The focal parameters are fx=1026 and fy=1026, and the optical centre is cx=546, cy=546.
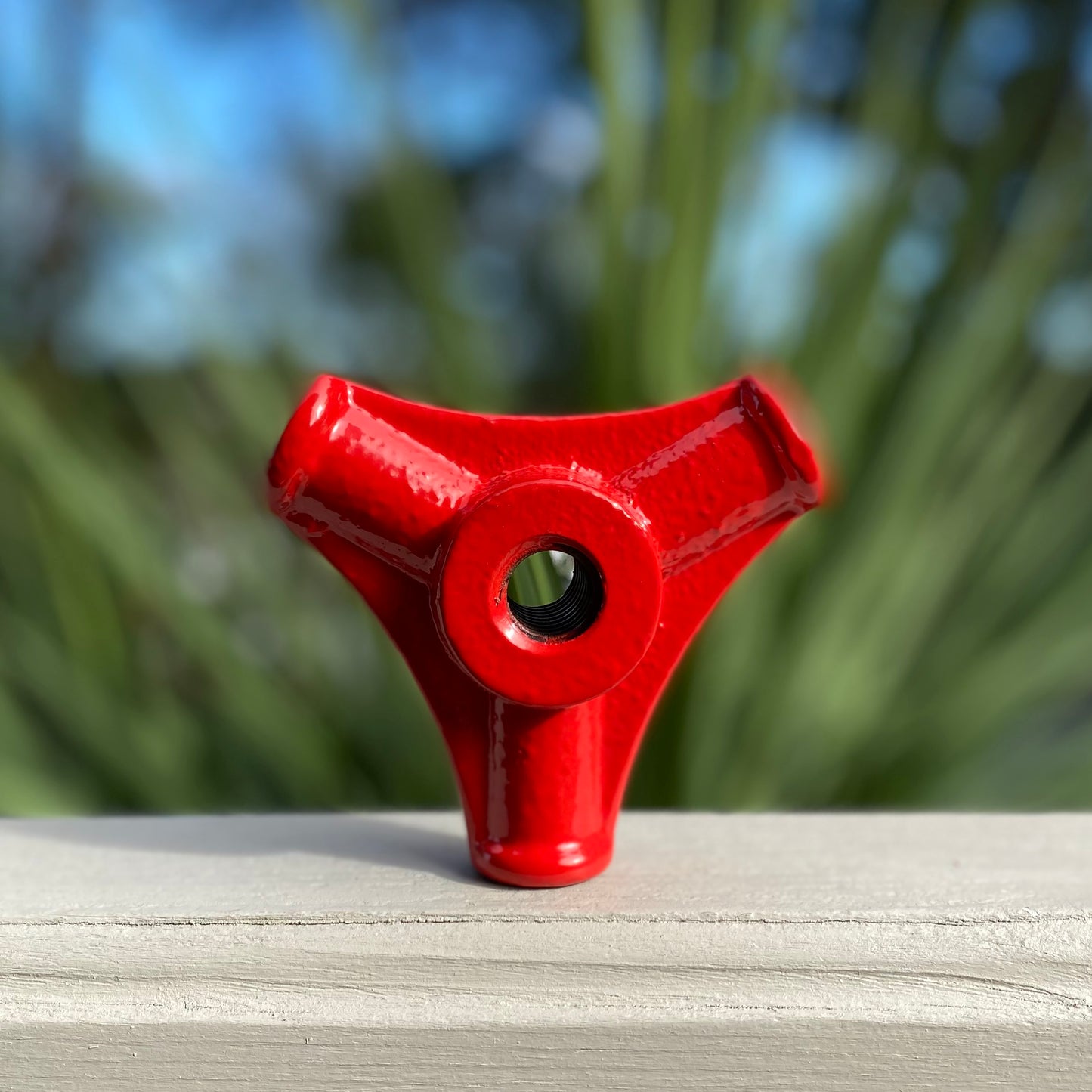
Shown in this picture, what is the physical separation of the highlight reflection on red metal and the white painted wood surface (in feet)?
0.11

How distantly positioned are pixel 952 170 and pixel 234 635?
789 mm

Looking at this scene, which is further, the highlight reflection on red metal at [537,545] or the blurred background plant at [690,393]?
the blurred background plant at [690,393]

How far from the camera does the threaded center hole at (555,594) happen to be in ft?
0.94

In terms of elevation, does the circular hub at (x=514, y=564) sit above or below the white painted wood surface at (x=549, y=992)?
above

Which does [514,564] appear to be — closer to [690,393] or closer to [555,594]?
[555,594]

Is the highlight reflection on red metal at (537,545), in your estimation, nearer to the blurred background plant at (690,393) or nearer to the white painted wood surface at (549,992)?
the white painted wood surface at (549,992)

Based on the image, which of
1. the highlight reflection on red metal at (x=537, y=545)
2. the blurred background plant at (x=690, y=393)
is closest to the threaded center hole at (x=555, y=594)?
the highlight reflection on red metal at (x=537, y=545)

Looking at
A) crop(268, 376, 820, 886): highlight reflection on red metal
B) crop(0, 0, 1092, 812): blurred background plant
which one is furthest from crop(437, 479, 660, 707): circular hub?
crop(0, 0, 1092, 812): blurred background plant

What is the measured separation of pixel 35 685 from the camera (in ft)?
2.75

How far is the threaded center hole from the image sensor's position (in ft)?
0.94

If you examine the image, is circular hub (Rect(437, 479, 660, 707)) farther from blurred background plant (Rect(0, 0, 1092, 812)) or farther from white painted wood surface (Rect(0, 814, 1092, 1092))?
blurred background plant (Rect(0, 0, 1092, 812))

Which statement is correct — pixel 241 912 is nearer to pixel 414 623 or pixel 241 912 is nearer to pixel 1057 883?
pixel 414 623

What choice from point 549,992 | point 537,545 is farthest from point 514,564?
point 549,992

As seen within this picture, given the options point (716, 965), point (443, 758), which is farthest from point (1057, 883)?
point (443, 758)
